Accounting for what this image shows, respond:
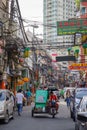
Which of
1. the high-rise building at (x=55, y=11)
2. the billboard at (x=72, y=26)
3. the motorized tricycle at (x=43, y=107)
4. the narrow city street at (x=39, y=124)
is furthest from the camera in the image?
the high-rise building at (x=55, y=11)

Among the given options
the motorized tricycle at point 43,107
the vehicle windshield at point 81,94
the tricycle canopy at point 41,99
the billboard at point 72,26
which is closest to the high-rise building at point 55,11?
the billboard at point 72,26

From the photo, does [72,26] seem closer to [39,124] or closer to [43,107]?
[43,107]

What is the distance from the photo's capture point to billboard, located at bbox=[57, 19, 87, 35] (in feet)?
122

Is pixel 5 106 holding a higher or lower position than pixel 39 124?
higher

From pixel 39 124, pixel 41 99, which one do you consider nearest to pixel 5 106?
pixel 39 124

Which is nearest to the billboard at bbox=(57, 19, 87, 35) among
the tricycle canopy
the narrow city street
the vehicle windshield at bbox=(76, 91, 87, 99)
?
the tricycle canopy

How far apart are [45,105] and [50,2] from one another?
60.2 metres

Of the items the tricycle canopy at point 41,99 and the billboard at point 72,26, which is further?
the billboard at point 72,26

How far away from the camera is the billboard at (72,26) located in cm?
3725

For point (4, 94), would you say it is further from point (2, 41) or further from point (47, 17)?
point (47, 17)

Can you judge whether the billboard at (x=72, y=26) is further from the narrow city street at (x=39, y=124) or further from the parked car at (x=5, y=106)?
the parked car at (x=5, y=106)

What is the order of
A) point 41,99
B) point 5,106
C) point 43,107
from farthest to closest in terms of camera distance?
point 41,99, point 43,107, point 5,106

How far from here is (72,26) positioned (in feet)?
123

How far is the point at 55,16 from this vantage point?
9431cm
